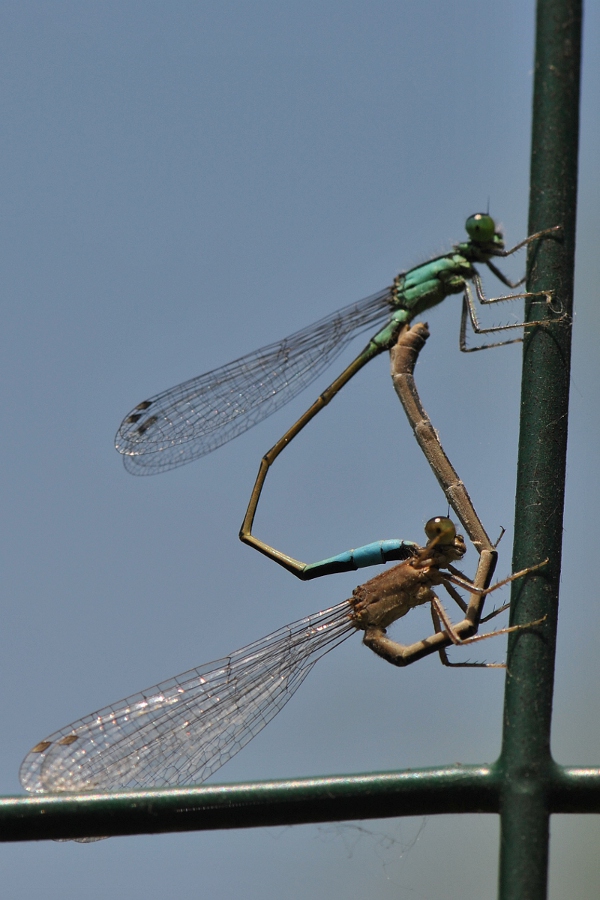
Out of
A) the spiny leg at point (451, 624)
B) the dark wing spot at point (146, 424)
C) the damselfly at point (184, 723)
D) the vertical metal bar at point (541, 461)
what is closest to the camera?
the vertical metal bar at point (541, 461)

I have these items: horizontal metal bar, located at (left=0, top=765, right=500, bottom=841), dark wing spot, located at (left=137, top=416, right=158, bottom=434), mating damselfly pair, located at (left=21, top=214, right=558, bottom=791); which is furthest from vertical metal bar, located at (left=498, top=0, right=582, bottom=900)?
dark wing spot, located at (left=137, top=416, right=158, bottom=434)

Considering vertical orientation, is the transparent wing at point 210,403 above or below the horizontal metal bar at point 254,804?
above

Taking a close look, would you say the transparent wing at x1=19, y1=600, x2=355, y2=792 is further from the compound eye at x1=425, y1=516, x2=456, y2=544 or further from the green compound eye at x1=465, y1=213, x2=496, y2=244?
the green compound eye at x1=465, y1=213, x2=496, y2=244

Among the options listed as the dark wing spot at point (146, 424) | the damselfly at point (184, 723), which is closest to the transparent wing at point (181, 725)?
the damselfly at point (184, 723)

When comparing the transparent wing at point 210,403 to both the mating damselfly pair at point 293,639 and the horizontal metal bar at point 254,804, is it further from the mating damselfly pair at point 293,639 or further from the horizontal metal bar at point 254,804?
the horizontal metal bar at point 254,804

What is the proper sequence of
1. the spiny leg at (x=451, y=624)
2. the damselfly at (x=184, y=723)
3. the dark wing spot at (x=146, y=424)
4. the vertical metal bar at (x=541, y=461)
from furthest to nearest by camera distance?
the dark wing spot at (x=146, y=424)
the damselfly at (x=184, y=723)
the spiny leg at (x=451, y=624)
the vertical metal bar at (x=541, y=461)
